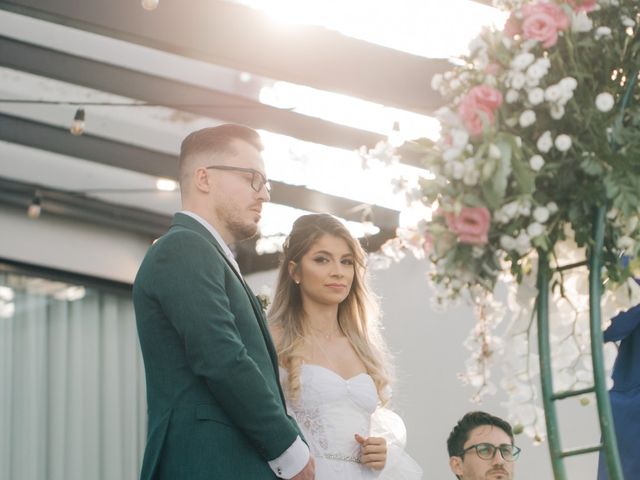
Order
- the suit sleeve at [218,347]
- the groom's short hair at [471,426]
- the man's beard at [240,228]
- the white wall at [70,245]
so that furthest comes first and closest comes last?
the white wall at [70,245]
the groom's short hair at [471,426]
the man's beard at [240,228]
the suit sleeve at [218,347]

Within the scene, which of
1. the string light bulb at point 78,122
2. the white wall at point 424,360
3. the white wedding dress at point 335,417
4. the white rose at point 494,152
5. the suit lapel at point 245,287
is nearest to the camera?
the white rose at point 494,152

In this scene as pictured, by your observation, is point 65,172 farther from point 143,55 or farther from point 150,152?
point 143,55

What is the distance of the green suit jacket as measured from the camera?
2.43m

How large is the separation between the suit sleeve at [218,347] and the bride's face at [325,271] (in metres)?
1.06

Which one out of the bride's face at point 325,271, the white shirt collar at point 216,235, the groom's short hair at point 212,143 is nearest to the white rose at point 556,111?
the white shirt collar at point 216,235

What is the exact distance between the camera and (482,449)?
4359 mm

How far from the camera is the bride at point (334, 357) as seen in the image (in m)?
3.37

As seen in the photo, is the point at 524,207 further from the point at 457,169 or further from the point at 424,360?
the point at 424,360

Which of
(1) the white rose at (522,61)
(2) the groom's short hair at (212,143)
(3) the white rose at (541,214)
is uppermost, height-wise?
(2) the groom's short hair at (212,143)

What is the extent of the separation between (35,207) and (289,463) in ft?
17.8

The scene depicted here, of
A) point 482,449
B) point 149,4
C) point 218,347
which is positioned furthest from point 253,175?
point 149,4

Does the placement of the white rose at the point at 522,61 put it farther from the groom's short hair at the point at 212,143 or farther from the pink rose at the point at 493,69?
the groom's short hair at the point at 212,143

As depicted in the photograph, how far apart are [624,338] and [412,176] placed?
32.6 inches

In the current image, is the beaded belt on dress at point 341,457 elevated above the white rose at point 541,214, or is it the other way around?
the white rose at point 541,214
